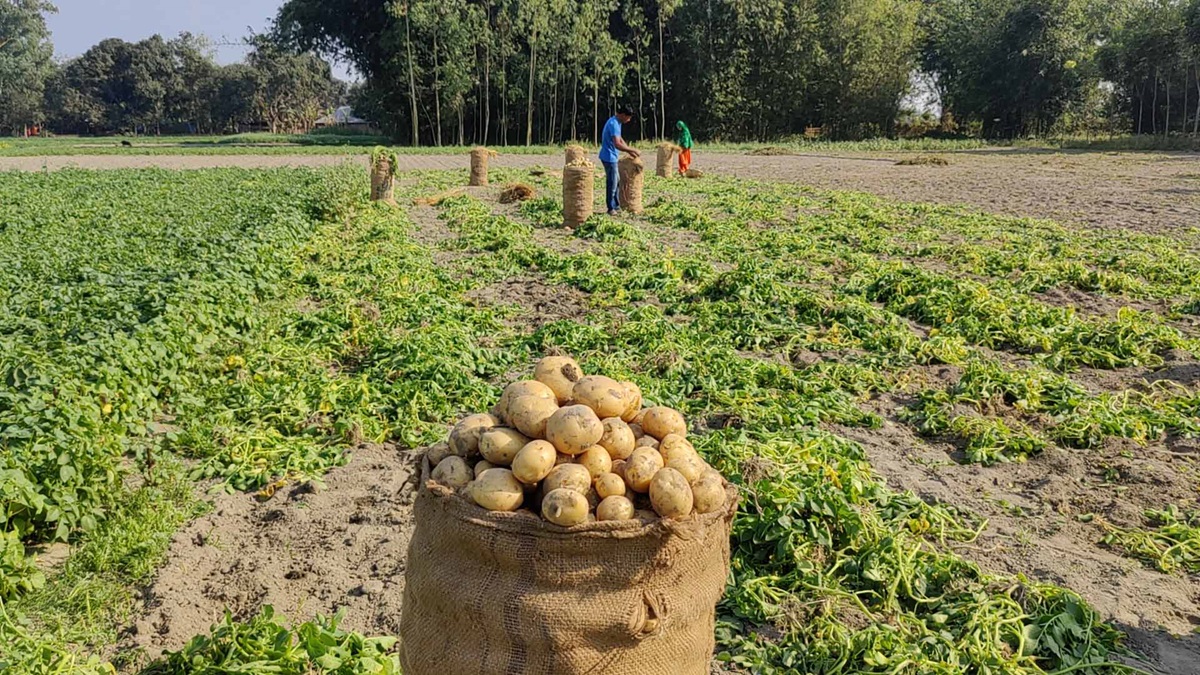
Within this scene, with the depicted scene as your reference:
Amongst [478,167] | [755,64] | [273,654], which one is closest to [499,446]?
[273,654]

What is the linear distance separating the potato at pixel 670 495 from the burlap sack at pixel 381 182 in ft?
53.5

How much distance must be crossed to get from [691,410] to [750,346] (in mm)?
1851

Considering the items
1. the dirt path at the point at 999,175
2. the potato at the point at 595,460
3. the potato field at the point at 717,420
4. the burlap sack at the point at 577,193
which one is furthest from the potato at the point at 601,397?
the dirt path at the point at 999,175

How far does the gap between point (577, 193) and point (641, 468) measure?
39.2 ft

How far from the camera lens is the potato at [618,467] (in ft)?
8.23

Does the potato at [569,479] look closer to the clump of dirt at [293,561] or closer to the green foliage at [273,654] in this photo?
the clump of dirt at [293,561]

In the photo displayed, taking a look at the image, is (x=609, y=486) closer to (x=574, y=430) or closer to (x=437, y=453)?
(x=574, y=430)

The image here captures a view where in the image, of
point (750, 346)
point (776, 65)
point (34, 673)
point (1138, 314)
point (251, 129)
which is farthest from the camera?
point (251, 129)

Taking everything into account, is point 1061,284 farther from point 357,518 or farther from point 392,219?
point 392,219

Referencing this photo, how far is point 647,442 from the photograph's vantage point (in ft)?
8.80

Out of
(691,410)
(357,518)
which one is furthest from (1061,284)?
(357,518)

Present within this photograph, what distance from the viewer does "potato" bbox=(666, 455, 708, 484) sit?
247cm

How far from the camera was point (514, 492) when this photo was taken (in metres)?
2.35

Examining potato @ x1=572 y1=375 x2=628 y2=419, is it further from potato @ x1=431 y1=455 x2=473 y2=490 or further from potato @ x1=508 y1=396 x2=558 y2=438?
potato @ x1=431 y1=455 x2=473 y2=490
